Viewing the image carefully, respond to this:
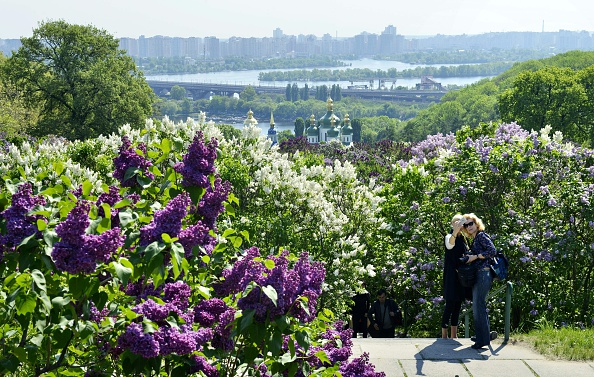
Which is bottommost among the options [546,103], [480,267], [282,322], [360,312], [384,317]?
[546,103]

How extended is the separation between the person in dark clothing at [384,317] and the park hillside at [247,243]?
776mm

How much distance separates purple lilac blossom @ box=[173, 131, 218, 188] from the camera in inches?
209

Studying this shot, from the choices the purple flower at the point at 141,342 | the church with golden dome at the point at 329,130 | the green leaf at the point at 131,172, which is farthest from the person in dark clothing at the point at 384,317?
the church with golden dome at the point at 329,130

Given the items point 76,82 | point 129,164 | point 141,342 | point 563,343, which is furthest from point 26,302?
point 76,82

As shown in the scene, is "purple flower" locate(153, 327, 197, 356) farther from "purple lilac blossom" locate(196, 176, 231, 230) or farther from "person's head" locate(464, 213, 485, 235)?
"person's head" locate(464, 213, 485, 235)

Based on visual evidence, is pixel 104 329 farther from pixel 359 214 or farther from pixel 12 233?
pixel 359 214

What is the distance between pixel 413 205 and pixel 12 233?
9133mm

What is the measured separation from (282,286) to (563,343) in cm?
513

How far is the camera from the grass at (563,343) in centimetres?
843

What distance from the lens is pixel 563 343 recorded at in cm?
873

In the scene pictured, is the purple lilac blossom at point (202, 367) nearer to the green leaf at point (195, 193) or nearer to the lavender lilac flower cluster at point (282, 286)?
the lavender lilac flower cluster at point (282, 286)

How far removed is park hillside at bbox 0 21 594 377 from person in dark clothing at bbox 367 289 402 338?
2.55 ft

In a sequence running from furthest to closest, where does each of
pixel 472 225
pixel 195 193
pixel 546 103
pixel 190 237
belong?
pixel 546 103 → pixel 472 225 → pixel 195 193 → pixel 190 237

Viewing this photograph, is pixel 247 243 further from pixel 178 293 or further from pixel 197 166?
pixel 178 293
